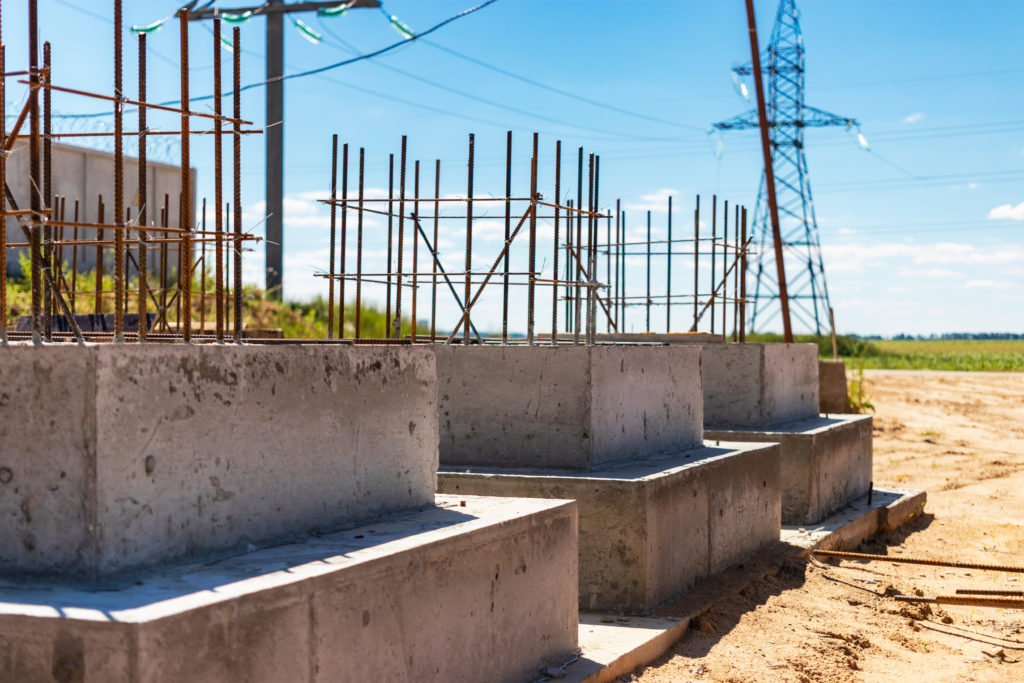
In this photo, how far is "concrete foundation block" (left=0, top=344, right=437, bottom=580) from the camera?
3541 mm

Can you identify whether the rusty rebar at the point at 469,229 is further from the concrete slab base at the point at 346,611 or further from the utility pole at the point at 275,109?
the utility pole at the point at 275,109

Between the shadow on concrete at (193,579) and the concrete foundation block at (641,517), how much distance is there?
2200mm

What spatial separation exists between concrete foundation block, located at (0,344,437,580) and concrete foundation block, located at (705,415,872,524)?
18.6 feet

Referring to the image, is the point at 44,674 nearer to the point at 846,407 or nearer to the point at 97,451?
the point at 97,451

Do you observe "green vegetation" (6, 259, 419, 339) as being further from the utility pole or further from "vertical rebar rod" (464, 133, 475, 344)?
"vertical rebar rod" (464, 133, 475, 344)

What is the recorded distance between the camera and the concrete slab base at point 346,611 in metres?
3.04

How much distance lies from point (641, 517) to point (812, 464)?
4.04 meters

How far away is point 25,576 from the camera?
364 cm

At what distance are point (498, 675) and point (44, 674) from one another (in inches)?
81.3

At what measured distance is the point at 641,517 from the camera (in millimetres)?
6398

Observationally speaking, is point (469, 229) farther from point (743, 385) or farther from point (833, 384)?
point (833, 384)

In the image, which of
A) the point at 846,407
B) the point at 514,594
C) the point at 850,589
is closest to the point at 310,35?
the point at 846,407

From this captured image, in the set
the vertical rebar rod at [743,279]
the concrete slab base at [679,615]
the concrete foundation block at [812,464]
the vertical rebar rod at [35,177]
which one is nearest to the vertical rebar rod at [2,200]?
the vertical rebar rod at [35,177]

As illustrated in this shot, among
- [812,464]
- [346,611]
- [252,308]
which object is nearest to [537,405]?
[346,611]
